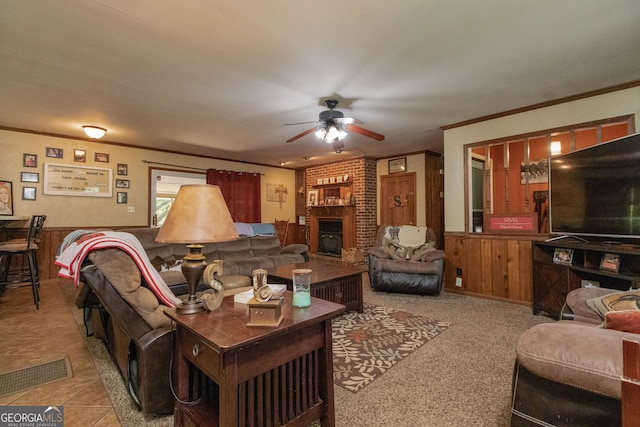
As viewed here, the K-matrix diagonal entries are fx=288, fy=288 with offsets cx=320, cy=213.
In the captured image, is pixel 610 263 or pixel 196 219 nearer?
pixel 196 219

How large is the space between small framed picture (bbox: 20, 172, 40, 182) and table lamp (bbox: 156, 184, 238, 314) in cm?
474

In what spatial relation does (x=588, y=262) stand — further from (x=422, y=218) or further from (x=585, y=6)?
(x=422, y=218)

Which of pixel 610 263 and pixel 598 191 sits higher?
pixel 598 191

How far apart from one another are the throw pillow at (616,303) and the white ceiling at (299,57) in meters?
1.75

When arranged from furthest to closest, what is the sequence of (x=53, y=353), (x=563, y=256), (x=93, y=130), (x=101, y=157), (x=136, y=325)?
(x=101, y=157)
(x=93, y=130)
(x=563, y=256)
(x=53, y=353)
(x=136, y=325)

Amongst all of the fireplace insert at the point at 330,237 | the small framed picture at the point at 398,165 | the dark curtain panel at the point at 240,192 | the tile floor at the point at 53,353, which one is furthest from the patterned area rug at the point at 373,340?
the dark curtain panel at the point at 240,192

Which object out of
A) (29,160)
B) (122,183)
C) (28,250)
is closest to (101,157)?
(122,183)

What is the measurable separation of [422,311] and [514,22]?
2.73 meters

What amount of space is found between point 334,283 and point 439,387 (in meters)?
1.37

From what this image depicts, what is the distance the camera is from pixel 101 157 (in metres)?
4.93

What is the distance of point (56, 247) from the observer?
14.9ft

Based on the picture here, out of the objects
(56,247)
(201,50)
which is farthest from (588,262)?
(56,247)

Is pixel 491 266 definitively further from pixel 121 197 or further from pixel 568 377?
pixel 121 197

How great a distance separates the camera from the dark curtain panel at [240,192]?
6.29 metres
